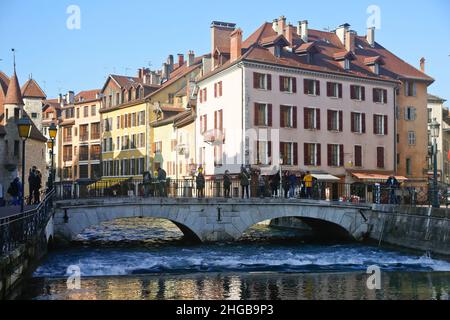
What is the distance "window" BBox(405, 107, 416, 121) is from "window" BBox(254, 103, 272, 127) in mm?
17981

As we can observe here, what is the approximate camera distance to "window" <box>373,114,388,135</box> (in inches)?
2311

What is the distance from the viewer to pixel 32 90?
7812 cm

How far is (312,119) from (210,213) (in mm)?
22055

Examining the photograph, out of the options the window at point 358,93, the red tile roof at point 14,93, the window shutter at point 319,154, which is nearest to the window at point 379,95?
the window at point 358,93

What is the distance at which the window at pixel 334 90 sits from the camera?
2201 inches

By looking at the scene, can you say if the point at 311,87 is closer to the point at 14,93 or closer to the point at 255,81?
the point at 255,81

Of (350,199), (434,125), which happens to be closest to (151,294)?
(434,125)

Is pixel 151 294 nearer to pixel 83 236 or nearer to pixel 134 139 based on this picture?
pixel 83 236

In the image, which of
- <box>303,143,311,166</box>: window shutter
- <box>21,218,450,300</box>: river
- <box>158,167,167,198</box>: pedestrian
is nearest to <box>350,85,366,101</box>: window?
<box>303,143,311,166</box>: window shutter

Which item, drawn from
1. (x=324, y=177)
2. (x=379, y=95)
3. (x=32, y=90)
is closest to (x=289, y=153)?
(x=324, y=177)

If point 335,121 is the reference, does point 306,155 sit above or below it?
below

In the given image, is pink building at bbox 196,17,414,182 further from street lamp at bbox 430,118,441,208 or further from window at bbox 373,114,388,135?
street lamp at bbox 430,118,441,208
